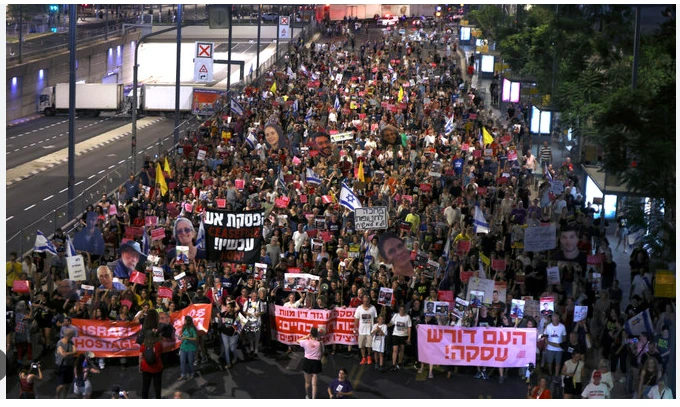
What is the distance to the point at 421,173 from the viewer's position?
34.8 meters

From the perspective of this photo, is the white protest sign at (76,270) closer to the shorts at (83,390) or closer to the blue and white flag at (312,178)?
the shorts at (83,390)

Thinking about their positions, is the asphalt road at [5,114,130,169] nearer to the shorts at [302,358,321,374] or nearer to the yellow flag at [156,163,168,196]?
the yellow flag at [156,163,168,196]

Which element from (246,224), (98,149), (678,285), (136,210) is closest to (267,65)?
(98,149)

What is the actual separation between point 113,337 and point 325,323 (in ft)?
11.8

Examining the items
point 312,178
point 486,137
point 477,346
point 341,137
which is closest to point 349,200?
point 312,178

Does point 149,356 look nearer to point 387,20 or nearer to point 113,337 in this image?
point 113,337

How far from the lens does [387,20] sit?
11731 centimetres

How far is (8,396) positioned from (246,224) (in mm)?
6110

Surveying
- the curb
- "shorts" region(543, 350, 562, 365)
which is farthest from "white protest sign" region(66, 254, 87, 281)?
the curb

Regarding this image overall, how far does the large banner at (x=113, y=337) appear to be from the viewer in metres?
21.6

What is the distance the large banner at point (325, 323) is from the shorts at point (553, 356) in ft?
10.9

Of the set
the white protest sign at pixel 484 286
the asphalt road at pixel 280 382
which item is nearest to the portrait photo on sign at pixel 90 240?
the asphalt road at pixel 280 382

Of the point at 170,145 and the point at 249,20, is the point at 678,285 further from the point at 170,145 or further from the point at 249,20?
the point at 249,20

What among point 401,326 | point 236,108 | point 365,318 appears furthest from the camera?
point 236,108
